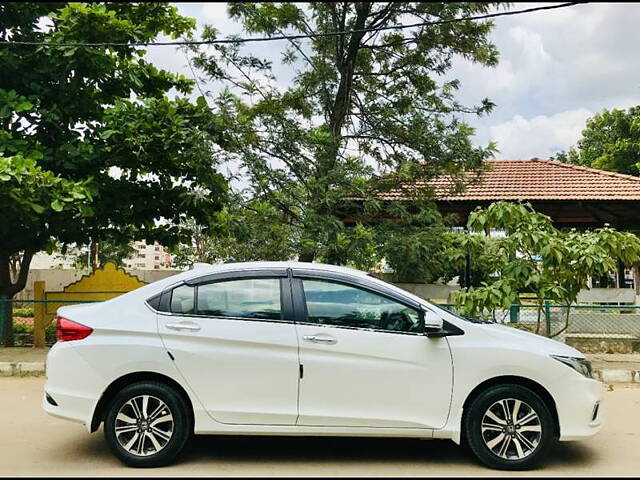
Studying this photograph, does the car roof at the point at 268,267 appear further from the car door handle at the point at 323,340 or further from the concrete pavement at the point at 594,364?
the concrete pavement at the point at 594,364

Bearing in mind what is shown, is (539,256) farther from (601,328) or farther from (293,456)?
(293,456)

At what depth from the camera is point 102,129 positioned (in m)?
10.5

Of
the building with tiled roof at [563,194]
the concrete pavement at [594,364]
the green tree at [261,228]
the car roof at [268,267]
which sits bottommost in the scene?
the concrete pavement at [594,364]

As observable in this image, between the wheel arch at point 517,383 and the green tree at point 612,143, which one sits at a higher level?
the green tree at point 612,143

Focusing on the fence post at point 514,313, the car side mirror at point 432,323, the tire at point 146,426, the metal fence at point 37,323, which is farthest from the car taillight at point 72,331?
the fence post at point 514,313

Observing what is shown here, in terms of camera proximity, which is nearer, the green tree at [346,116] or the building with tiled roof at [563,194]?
the green tree at [346,116]

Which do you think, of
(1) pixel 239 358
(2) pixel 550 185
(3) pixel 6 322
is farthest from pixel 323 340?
(2) pixel 550 185

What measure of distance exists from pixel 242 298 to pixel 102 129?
669 cm

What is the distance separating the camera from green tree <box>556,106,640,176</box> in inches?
1166

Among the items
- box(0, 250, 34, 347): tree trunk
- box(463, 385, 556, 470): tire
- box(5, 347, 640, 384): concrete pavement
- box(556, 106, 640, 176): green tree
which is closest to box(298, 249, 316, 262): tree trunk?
box(5, 347, 640, 384): concrete pavement

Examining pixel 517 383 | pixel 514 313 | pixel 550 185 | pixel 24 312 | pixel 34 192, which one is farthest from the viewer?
pixel 550 185

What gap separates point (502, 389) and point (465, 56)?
7.62m

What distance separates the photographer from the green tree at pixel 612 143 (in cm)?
2962

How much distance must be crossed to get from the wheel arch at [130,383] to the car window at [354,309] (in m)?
1.16
